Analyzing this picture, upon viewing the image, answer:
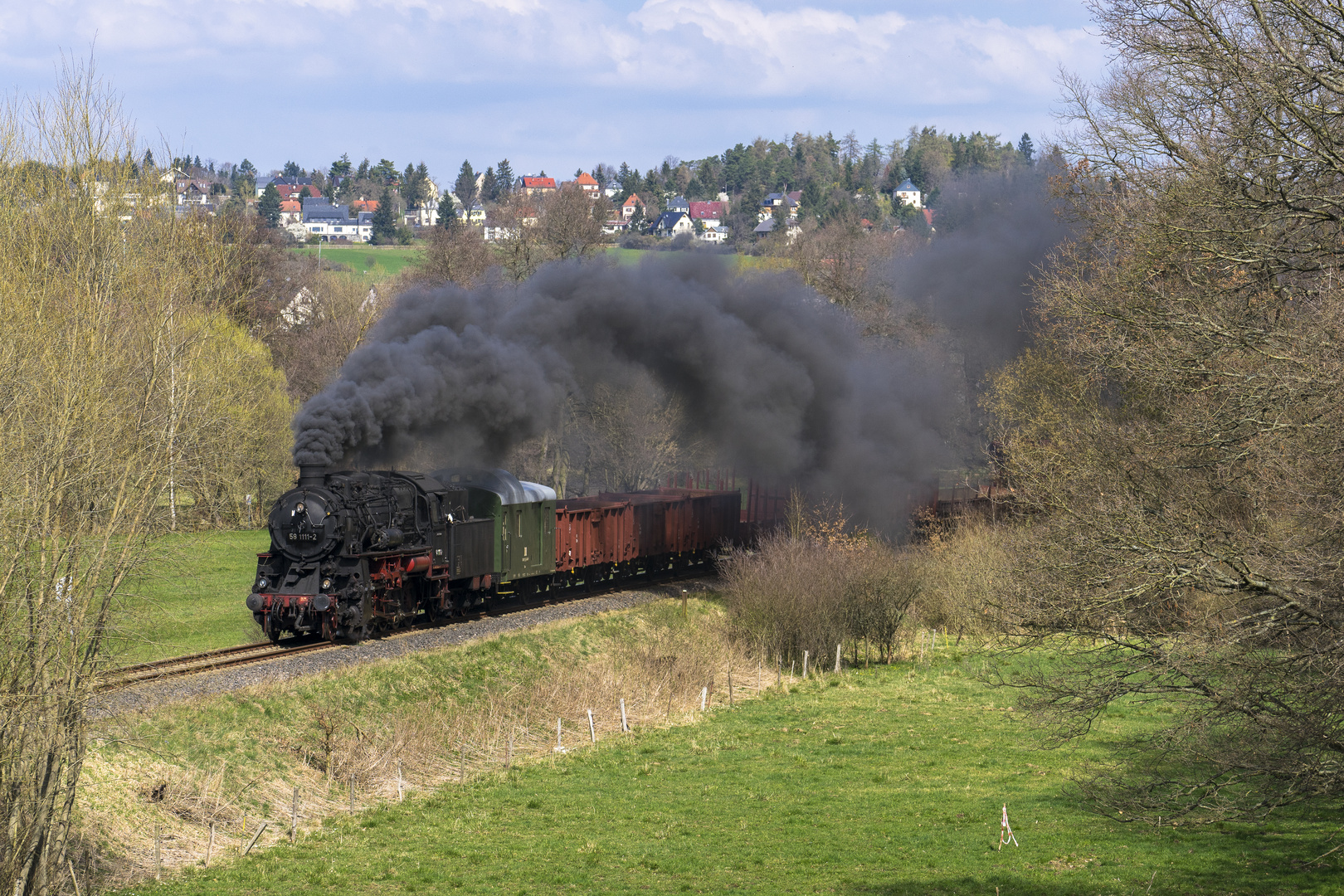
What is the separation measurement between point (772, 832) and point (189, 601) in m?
18.6

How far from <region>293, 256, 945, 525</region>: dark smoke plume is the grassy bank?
5787 millimetres

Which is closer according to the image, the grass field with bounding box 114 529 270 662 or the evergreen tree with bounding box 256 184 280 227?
the grass field with bounding box 114 529 270 662

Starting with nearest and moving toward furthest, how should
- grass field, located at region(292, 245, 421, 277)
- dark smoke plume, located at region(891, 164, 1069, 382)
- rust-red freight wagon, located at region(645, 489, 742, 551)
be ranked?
rust-red freight wagon, located at region(645, 489, 742, 551) → dark smoke plume, located at region(891, 164, 1069, 382) → grass field, located at region(292, 245, 421, 277)

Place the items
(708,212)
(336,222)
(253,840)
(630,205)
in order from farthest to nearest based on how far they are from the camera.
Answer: (336,222), (630,205), (708,212), (253,840)

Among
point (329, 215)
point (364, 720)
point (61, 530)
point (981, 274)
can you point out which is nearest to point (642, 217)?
point (329, 215)

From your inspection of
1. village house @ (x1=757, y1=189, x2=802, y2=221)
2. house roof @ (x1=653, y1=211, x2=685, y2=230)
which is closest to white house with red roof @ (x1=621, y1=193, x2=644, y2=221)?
house roof @ (x1=653, y1=211, x2=685, y2=230)

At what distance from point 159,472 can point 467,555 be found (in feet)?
37.8

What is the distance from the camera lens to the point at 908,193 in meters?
180

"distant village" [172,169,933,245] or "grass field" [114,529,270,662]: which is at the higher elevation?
"distant village" [172,169,933,245]

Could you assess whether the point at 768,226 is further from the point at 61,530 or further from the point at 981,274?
the point at 61,530

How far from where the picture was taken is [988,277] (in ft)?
146

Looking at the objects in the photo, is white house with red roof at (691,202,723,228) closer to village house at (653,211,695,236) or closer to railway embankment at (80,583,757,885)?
village house at (653,211,695,236)

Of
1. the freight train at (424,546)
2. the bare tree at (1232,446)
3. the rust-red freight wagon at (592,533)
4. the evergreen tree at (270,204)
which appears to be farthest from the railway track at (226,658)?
the evergreen tree at (270,204)

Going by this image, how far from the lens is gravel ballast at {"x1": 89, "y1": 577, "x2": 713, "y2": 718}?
1811 centimetres
